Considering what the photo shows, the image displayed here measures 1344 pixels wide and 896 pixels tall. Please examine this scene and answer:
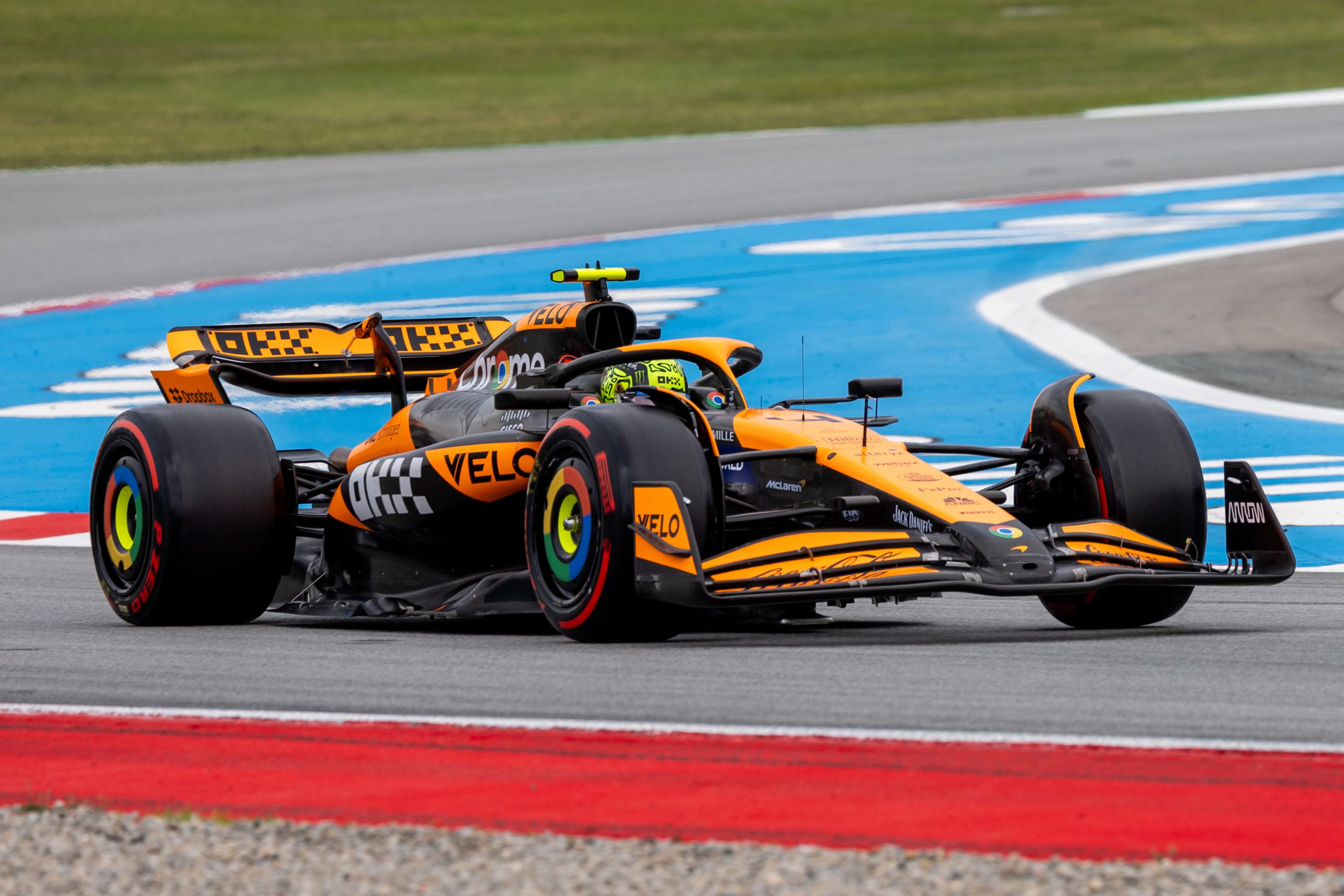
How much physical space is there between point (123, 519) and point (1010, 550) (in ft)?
12.4

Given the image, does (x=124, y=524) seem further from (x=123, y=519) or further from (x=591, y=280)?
(x=591, y=280)

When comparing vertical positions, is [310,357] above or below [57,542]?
above

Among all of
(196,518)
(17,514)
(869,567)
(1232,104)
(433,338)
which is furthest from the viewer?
(1232,104)

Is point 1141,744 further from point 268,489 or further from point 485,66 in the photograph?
point 485,66

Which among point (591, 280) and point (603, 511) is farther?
point (591, 280)

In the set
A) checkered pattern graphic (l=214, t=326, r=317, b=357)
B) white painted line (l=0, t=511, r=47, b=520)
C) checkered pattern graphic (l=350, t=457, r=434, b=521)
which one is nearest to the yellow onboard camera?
checkered pattern graphic (l=350, t=457, r=434, b=521)

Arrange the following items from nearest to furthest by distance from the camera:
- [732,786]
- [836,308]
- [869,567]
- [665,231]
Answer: [732,786]
[869,567]
[836,308]
[665,231]

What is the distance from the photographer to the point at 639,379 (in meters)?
8.16

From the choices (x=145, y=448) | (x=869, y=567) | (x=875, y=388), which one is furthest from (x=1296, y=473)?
(x=145, y=448)

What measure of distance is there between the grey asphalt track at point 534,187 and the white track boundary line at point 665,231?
0.27 m

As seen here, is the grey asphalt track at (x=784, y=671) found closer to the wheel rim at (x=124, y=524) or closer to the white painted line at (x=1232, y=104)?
the wheel rim at (x=124, y=524)

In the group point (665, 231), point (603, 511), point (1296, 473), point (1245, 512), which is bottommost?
point (1296, 473)

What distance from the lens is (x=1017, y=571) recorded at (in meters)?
6.86

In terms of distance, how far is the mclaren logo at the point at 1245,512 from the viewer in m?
7.45
